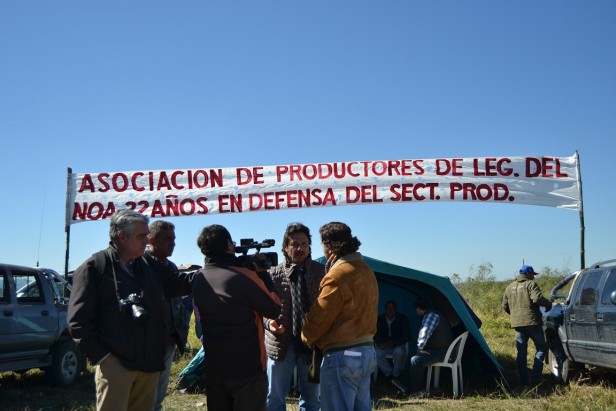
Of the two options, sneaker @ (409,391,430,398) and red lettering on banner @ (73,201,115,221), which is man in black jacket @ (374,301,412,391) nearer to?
sneaker @ (409,391,430,398)

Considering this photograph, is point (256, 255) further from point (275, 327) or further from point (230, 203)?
point (230, 203)

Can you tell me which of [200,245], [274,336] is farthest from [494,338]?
[200,245]

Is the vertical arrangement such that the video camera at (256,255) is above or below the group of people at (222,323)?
above

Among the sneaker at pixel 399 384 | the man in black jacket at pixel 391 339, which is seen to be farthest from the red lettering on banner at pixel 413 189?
the sneaker at pixel 399 384

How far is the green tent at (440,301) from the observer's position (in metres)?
8.63

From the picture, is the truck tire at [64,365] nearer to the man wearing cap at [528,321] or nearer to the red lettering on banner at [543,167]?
the man wearing cap at [528,321]

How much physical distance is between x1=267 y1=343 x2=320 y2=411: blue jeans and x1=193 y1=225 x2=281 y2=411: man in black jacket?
68 centimetres

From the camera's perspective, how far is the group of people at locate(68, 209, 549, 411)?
11.6 feet

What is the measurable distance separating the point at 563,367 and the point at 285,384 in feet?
18.9

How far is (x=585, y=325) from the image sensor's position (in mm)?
8266

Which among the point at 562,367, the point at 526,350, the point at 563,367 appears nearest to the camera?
the point at 563,367

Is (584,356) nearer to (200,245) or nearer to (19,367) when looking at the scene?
(200,245)

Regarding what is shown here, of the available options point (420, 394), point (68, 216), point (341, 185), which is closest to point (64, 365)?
point (68, 216)

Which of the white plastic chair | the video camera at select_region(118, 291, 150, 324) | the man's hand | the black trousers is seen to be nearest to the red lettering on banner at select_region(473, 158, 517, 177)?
the white plastic chair
